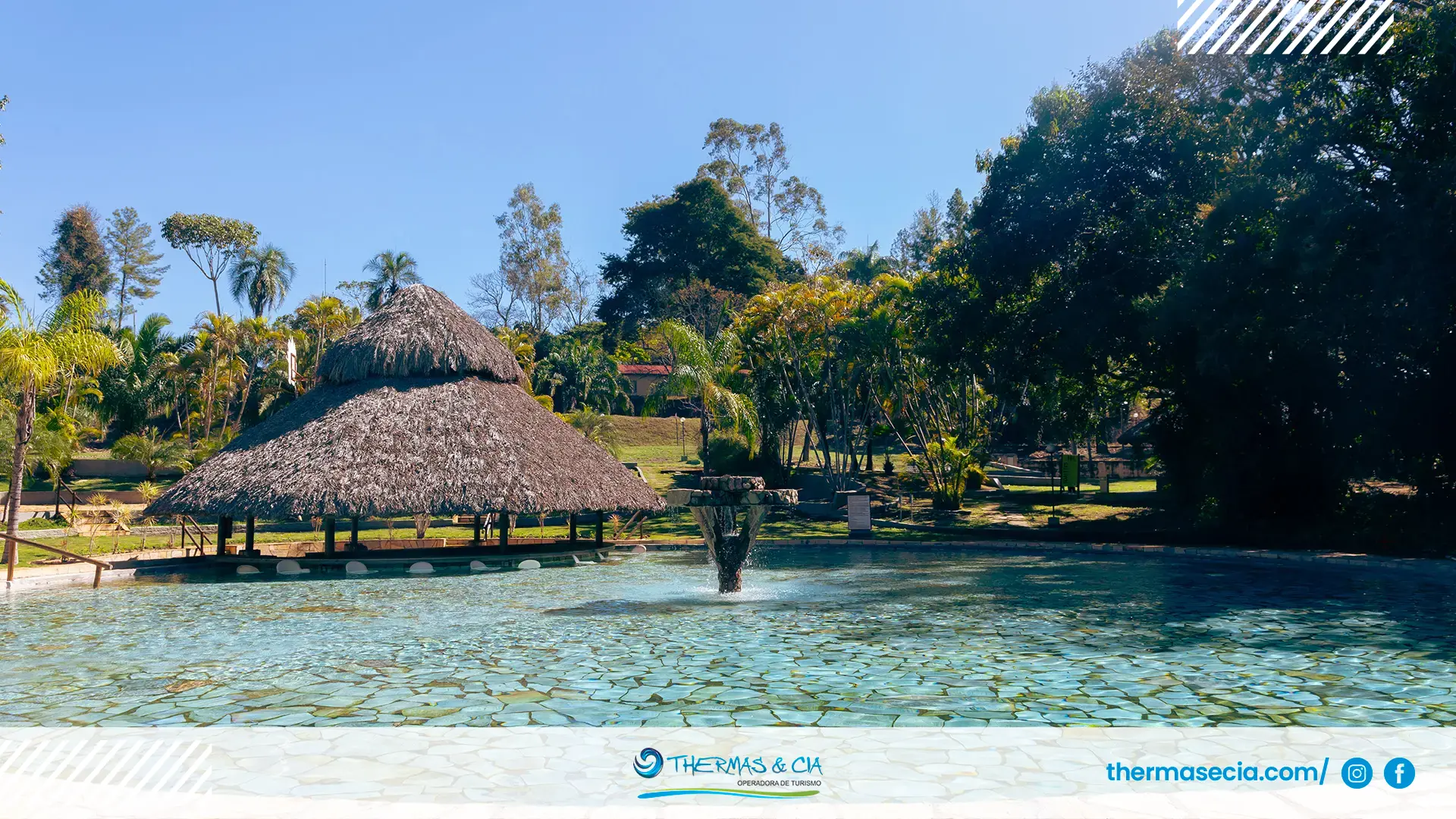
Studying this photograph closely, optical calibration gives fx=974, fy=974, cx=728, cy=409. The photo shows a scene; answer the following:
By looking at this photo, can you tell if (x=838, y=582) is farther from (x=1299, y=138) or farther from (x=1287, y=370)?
(x=1299, y=138)

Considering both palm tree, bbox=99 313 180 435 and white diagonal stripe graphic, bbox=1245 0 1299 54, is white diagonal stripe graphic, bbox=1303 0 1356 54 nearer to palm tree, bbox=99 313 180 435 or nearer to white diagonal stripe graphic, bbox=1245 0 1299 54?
white diagonal stripe graphic, bbox=1245 0 1299 54

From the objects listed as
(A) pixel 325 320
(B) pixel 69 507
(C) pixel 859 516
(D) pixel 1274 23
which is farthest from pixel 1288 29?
(A) pixel 325 320

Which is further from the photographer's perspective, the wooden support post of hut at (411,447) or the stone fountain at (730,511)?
the wooden support post of hut at (411,447)

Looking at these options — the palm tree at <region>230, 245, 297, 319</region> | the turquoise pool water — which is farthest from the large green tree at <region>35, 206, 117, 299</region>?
the turquoise pool water

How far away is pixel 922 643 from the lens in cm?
980

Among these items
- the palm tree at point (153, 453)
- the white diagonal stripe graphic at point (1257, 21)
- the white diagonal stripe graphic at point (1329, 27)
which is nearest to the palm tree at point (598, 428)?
the palm tree at point (153, 453)

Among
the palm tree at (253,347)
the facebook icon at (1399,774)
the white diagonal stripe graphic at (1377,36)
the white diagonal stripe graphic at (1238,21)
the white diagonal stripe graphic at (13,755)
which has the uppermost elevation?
the white diagonal stripe graphic at (1238,21)

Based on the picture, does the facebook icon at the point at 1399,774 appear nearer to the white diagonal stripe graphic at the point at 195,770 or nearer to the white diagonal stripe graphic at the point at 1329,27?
the white diagonal stripe graphic at the point at 195,770

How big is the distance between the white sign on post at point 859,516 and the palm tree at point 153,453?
2381 centimetres

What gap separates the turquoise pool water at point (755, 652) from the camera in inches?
279

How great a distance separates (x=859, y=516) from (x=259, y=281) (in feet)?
134

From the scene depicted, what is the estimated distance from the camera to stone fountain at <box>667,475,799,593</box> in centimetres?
1342

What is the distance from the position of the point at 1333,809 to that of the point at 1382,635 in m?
6.53

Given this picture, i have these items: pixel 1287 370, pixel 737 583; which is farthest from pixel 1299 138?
pixel 737 583
